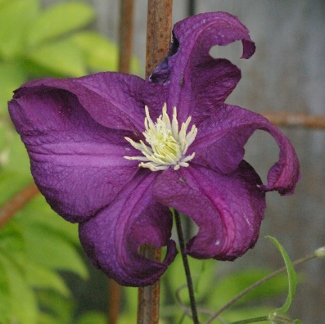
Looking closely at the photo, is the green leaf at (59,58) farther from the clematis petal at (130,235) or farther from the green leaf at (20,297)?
the clematis petal at (130,235)

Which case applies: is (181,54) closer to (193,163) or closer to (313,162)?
(193,163)

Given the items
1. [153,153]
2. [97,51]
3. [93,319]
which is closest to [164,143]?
[153,153]

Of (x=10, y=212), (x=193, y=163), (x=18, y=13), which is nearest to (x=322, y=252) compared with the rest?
(x=193, y=163)

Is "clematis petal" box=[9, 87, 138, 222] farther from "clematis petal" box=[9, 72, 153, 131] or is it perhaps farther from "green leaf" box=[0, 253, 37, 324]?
"green leaf" box=[0, 253, 37, 324]

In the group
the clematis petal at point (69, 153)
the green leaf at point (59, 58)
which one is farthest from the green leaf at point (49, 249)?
the clematis petal at point (69, 153)

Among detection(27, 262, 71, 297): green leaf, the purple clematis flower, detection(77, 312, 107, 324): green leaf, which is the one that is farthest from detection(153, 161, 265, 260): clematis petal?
detection(77, 312, 107, 324): green leaf

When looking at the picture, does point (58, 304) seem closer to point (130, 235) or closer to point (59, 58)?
point (59, 58)
